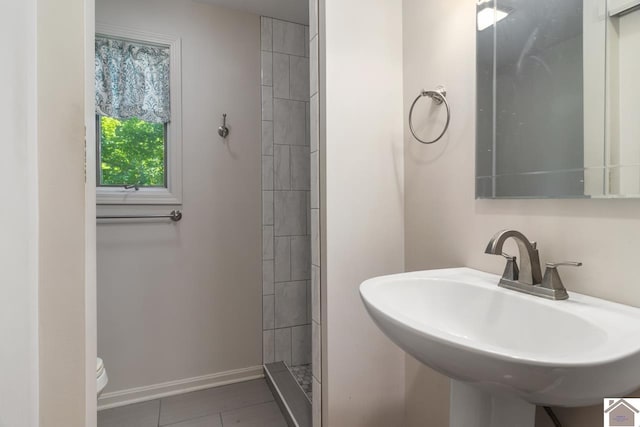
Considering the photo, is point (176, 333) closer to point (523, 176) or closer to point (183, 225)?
point (183, 225)

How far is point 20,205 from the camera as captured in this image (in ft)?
2.06

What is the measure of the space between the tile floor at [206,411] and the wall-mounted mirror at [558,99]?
5.20 ft

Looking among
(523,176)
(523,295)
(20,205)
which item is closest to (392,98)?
(523,176)

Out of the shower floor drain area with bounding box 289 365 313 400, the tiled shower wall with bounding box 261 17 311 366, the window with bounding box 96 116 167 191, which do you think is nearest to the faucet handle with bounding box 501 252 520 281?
the shower floor drain area with bounding box 289 365 313 400

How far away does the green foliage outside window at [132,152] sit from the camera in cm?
181

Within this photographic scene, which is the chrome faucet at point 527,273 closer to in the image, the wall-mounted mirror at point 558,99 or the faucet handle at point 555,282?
the faucet handle at point 555,282

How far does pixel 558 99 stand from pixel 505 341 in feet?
2.05

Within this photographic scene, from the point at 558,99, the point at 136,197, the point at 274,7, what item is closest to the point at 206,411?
the point at 136,197

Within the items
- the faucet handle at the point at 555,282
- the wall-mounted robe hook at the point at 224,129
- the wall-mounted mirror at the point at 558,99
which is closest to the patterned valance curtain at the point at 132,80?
the wall-mounted robe hook at the point at 224,129

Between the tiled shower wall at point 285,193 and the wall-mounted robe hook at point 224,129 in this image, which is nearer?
the wall-mounted robe hook at point 224,129

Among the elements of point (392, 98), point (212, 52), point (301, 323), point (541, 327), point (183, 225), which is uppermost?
point (212, 52)

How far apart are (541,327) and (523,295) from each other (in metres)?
0.08

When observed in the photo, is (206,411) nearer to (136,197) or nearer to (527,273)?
(136,197)

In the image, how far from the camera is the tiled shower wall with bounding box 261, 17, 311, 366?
81.6 inches
